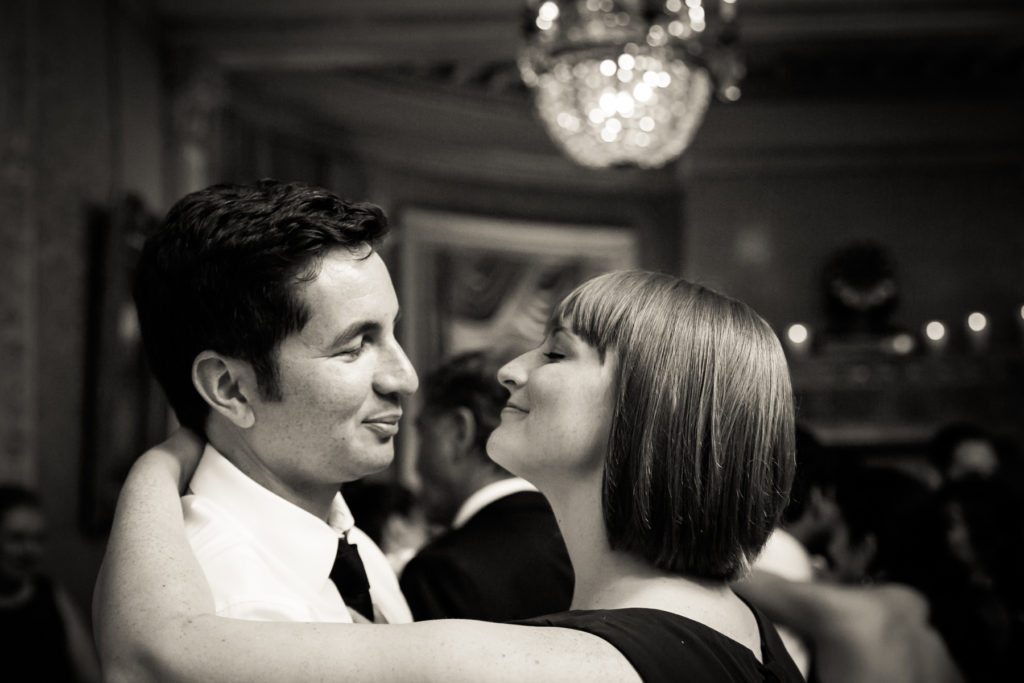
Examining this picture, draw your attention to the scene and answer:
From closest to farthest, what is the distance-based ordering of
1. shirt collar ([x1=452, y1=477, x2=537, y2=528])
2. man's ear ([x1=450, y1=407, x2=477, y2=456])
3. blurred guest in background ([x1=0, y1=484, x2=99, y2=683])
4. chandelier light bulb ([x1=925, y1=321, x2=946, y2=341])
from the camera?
shirt collar ([x1=452, y1=477, x2=537, y2=528]) → man's ear ([x1=450, y1=407, x2=477, y2=456]) → blurred guest in background ([x1=0, y1=484, x2=99, y2=683]) → chandelier light bulb ([x1=925, y1=321, x2=946, y2=341])

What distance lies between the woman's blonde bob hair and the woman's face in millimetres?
27

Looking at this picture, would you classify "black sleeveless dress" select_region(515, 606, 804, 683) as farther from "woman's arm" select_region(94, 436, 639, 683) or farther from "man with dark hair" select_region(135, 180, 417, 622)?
"man with dark hair" select_region(135, 180, 417, 622)

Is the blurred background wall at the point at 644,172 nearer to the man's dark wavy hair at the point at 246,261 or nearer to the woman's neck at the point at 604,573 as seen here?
the man's dark wavy hair at the point at 246,261

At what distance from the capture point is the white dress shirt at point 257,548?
147 centimetres

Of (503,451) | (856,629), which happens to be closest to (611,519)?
(503,451)

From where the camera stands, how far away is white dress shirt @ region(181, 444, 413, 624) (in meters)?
1.47

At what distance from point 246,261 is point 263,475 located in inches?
11.2

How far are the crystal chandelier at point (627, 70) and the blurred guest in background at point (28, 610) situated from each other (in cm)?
226

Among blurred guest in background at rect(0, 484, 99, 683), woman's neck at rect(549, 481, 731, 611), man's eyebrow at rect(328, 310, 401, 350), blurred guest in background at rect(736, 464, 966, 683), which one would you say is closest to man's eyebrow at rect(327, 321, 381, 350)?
man's eyebrow at rect(328, 310, 401, 350)

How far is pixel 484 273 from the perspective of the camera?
9156mm

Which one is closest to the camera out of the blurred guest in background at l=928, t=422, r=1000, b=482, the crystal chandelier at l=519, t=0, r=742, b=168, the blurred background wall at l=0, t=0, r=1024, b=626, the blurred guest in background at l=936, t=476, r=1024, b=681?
the blurred guest in background at l=936, t=476, r=1024, b=681

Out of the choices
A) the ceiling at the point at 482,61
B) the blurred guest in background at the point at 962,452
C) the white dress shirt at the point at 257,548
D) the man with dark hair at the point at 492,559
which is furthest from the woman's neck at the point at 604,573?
the ceiling at the point at 482,61

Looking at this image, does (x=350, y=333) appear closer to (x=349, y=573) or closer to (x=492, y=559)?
(x=349, y=573)

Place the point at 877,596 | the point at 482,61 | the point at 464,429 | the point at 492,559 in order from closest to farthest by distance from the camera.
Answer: the point at 492,559 < the point at 464,429 < the point at 877,596 < the point at 482,61
